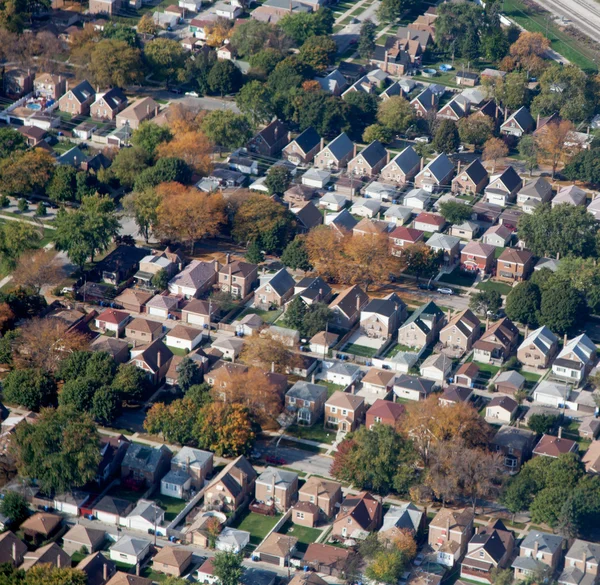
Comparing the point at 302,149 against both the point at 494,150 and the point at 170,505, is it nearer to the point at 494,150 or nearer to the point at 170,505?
the point at 494,150

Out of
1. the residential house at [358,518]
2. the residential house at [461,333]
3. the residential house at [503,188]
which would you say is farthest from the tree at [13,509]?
the residential house at [503,188]

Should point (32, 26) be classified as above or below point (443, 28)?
below

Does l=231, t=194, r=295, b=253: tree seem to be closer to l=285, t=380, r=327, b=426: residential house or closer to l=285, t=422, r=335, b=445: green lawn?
l=285, t=380, r=327, b=426: residential house

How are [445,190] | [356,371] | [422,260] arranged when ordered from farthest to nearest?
[445,190] < [422,260] < [356,371]

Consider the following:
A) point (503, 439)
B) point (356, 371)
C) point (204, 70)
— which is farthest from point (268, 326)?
point (204, 70)

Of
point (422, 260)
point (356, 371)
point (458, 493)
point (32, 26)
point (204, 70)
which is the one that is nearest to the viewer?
point (458, 493)

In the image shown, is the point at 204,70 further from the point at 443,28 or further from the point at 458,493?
the point at 458,493
